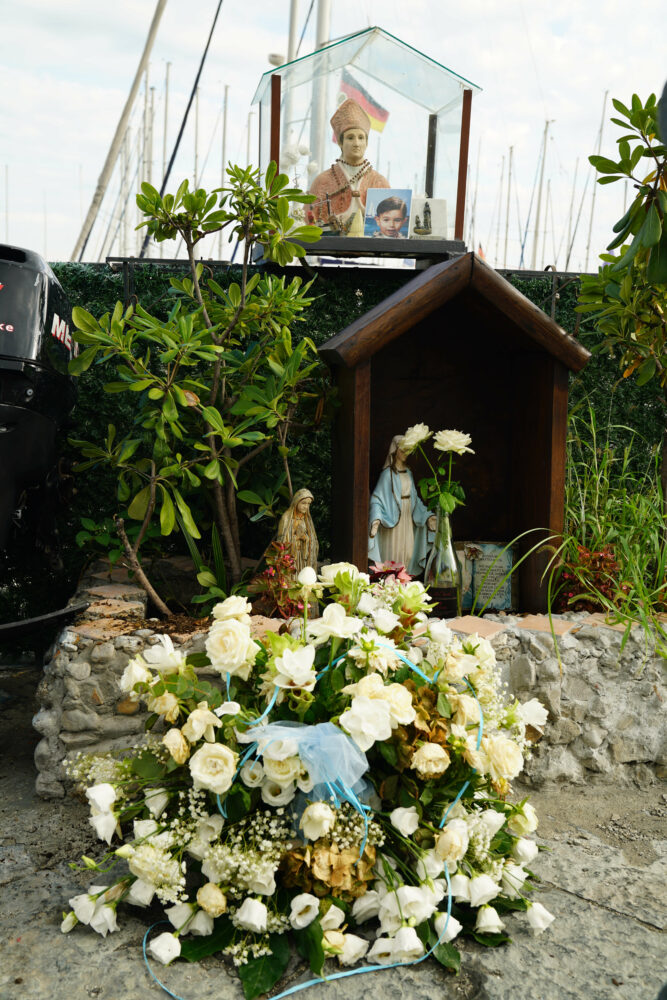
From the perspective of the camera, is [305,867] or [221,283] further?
[221,283]

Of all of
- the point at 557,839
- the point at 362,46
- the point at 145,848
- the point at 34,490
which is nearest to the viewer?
the point at 145,848

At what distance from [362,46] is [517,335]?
5.98 ft

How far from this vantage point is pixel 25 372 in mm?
3270

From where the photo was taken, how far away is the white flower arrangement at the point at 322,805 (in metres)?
2.26

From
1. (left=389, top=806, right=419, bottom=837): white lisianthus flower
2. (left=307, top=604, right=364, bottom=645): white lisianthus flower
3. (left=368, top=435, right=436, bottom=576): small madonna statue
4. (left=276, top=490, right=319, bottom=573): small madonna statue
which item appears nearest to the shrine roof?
(left=368, top=435, right=436, bottom=576): small madonna statue

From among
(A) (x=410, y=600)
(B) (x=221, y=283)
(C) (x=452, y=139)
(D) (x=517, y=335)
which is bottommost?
(A) (x=410, y=600)

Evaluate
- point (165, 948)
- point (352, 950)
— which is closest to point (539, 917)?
point (352, 950)

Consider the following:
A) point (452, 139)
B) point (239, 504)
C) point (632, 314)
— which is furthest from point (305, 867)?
point (452, 139)

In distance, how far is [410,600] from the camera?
273cm

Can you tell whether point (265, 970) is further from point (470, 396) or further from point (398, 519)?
point (470, 396)

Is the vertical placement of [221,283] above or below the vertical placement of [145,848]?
above

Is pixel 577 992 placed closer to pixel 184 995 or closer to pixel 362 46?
pixel 184 995

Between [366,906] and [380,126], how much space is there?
3777 mm

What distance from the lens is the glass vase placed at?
3795 mm
